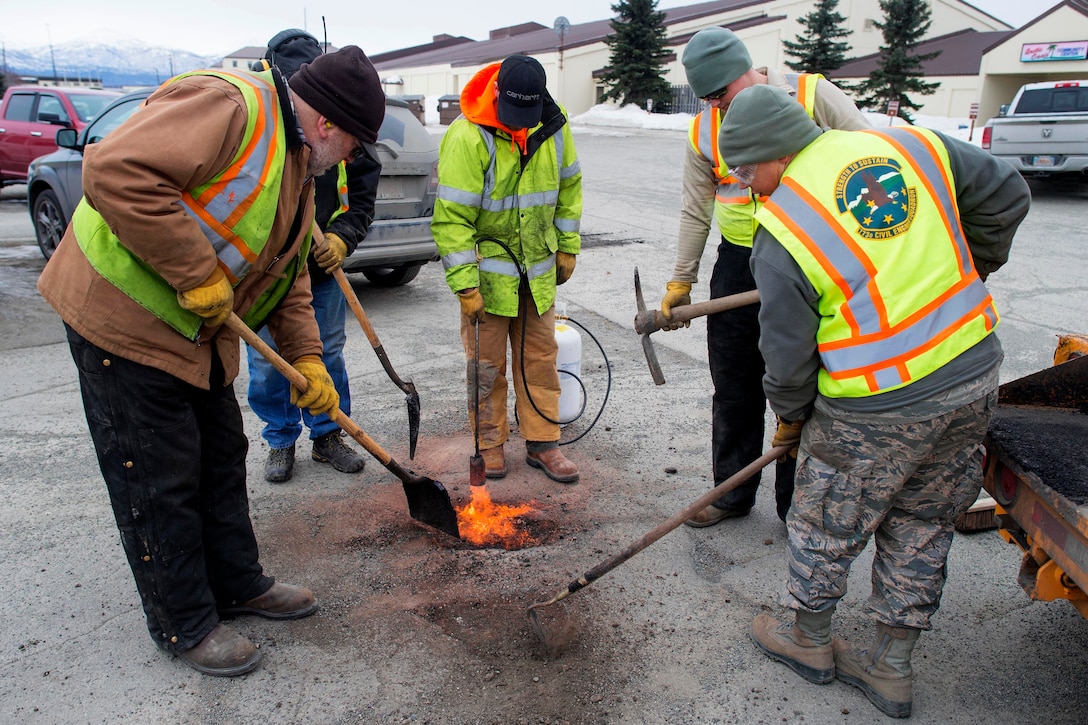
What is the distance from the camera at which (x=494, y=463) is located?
13.8 ft

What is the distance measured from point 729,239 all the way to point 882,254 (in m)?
1.28

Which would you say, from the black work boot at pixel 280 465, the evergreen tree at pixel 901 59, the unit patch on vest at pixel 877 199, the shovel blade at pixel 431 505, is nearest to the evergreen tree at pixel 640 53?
the evergreen tree at pixel 901 59

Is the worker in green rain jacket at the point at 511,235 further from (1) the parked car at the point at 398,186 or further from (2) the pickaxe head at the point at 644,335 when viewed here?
(1) the parked car at the point at 398,186

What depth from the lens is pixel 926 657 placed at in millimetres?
2809

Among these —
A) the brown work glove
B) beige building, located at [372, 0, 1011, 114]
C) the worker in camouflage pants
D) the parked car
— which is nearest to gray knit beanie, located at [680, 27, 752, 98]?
the worker in camouflage pants

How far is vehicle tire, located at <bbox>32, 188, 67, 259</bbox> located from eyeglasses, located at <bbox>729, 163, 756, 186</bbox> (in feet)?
25.9

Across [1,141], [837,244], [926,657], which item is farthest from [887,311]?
[1,141]

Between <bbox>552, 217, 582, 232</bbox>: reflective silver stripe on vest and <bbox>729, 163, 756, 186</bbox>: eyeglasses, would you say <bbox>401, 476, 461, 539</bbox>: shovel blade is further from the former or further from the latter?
<bbox>729, 163, 756, 186</bbox>: eyeglasses

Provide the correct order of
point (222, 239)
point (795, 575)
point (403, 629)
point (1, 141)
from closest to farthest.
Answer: point (222, 239)
point (795, 575)
point (403, 629)
point (1, 141)

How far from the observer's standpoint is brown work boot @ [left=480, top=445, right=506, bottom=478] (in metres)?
4.19

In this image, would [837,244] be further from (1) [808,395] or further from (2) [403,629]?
(2) [403,629]

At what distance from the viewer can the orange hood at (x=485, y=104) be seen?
366cm

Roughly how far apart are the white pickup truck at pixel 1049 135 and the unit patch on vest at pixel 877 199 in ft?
40.7

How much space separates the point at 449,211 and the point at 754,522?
6.78ft
